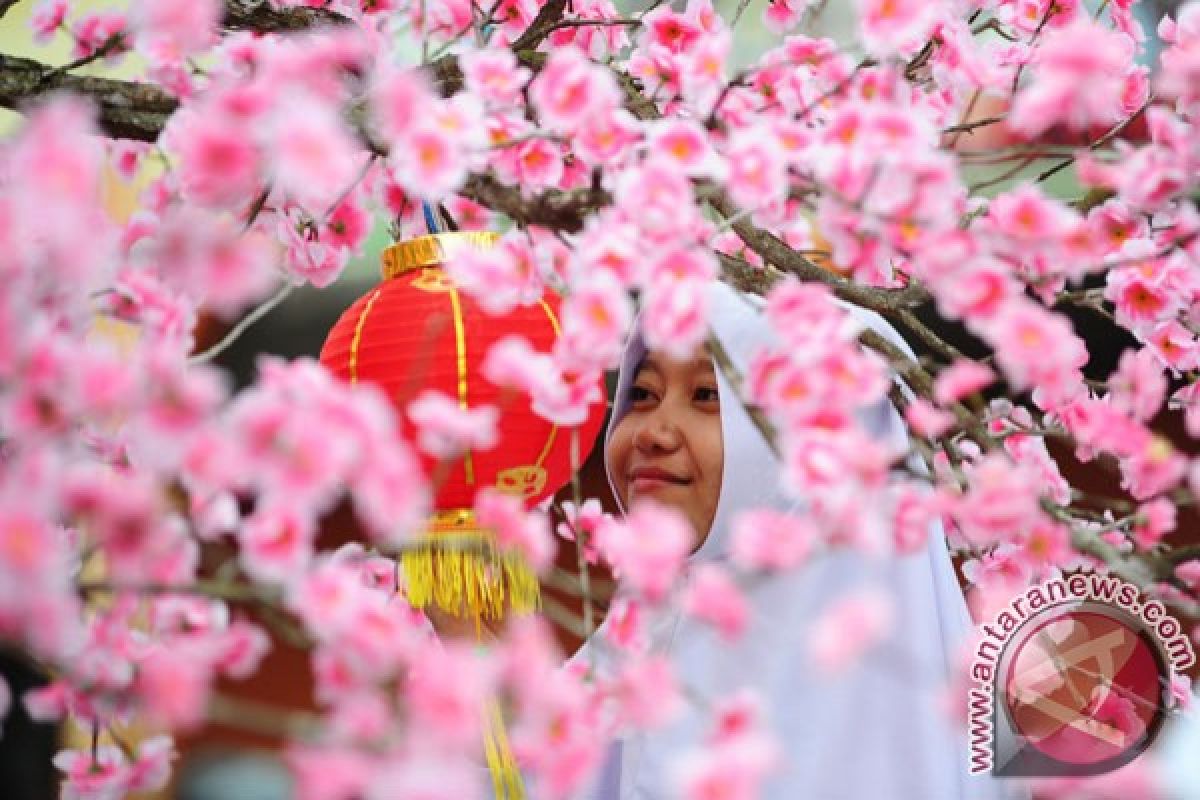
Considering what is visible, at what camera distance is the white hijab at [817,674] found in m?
2.47

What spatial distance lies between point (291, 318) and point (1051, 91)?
476 centimetres

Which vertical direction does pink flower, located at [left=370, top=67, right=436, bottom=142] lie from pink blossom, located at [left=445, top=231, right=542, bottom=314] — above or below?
above

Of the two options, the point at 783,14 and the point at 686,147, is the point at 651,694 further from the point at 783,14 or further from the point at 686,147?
the point at 783,14

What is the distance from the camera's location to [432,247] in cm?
271

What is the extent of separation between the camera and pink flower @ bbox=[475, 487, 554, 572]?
1599 millimetres

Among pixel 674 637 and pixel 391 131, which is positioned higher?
pixel 391 131

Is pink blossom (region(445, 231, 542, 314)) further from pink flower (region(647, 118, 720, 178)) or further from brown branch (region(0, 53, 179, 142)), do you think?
brown branch (region(0, 53, 179, 142))

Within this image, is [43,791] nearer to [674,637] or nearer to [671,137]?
[674,637]

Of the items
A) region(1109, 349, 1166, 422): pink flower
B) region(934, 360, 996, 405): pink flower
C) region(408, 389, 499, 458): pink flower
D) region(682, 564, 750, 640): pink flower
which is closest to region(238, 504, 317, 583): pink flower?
region(408, 389, 499, 458): pink flower

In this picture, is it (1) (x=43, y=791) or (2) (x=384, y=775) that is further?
(1) (x=43, y=791)

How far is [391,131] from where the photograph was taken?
1.59 m

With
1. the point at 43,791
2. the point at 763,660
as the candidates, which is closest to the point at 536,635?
the point at 763,660

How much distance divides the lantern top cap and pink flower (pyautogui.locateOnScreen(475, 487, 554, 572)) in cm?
108

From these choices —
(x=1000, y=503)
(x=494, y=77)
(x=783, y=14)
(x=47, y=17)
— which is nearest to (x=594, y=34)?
(x=783, y=14)
